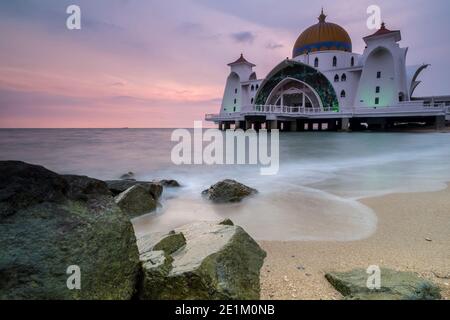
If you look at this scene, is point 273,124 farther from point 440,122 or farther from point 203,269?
point 203,269

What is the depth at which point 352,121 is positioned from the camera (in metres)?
34.3

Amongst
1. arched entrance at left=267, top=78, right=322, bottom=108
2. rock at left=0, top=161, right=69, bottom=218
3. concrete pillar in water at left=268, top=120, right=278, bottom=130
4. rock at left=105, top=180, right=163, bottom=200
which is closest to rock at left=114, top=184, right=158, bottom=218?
rock at left=105, top=180, right=163, bottom=200

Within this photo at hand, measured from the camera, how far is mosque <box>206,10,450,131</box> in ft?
103

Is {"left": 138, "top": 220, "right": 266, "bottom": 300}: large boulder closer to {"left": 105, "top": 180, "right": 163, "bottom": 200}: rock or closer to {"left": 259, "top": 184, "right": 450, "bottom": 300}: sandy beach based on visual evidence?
{"left": 259, "top": 184, "right": 450, "bottom": 300}: sandy beach

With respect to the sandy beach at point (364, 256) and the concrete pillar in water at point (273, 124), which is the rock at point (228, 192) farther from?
the concrete pillar in water at point (273, 124)

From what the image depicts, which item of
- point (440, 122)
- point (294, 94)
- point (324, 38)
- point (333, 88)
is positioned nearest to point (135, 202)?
point (440, 122)

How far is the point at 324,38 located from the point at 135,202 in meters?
44.4

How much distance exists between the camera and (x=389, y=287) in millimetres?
1926

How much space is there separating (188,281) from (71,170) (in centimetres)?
1048

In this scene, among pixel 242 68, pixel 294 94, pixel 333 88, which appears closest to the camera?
pixel 333 88

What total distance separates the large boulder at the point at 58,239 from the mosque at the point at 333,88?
29.9 meters

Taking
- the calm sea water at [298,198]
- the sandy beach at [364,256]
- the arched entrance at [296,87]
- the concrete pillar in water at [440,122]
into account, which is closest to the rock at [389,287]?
the sandy beach at [364,256]
